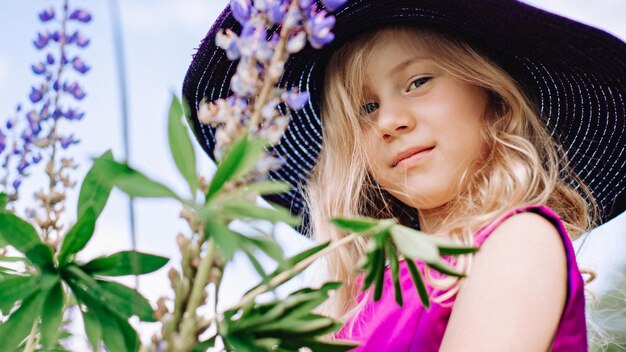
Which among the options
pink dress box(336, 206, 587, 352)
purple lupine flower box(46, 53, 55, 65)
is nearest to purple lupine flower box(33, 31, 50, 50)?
purple lupine flower box(46, 53, 55, 65)

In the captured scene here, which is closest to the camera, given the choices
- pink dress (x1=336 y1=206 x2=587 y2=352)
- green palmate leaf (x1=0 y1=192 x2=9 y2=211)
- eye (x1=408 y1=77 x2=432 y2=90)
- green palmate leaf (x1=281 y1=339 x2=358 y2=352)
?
green palmate leaf (x1=281 y1=339 x2=358 y2=352)

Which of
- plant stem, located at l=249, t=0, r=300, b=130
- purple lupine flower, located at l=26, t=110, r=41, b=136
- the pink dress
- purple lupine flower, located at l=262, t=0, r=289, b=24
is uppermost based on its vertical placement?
purple lupine flower, located at l=262, t=0, r=289, b=24

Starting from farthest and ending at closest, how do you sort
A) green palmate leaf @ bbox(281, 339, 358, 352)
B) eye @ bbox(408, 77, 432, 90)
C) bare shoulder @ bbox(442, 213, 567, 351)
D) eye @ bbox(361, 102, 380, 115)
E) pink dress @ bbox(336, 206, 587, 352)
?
eye @ bbox(361, 102, 380, 115) → eye @ bbox(408, 77, 432, 90) → pink dress @ bbox(336, 206, 587, 352) → bare shoulder @ bbox(442, 213, 567, 351) → green palmate leaf @ bbox(281, 339, 358, 352)

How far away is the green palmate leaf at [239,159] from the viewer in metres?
0.54

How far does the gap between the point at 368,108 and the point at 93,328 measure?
1096mm

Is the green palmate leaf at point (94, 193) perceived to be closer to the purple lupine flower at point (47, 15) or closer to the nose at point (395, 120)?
the purple lupine flower at point (47, 15)

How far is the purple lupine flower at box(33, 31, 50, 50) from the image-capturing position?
0.89 metres

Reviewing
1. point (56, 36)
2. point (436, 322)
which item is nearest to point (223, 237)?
point (56, 36)

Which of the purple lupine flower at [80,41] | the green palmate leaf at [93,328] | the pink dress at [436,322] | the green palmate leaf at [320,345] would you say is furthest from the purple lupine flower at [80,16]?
the pink dress at [436,322]

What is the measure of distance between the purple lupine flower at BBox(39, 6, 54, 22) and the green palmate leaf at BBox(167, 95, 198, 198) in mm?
426

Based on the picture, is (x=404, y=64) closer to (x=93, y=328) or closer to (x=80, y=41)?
(x=80, y=41)

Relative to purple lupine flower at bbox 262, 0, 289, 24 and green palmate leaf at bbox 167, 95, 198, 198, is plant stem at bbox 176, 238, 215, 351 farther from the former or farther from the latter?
purple lupine flower at bbox 262, 0, 289, 24

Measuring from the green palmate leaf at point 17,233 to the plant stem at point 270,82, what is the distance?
24cm

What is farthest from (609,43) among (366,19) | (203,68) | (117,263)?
(117,263)
